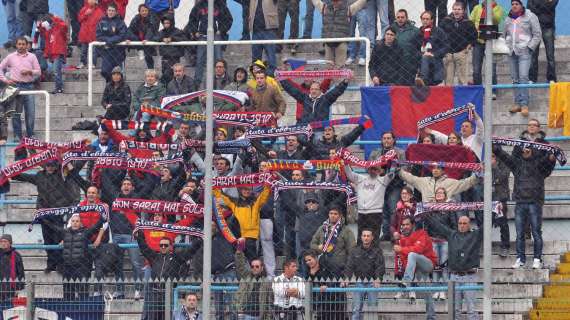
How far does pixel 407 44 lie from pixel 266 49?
300 cm

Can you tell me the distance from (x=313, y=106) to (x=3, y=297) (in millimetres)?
5538

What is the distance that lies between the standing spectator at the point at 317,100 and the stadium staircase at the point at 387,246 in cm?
217

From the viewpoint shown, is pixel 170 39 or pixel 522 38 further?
pixel 170 39

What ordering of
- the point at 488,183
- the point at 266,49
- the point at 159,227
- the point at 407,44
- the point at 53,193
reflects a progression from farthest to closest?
1. the point at 266,49
2. the point at 407,44
3. the point at 53,193
4. the point at 159,227
5. the point at 488,183

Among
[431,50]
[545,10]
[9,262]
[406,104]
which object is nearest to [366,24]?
[431,50]

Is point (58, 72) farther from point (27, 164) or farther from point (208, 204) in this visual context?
point (208, 204)

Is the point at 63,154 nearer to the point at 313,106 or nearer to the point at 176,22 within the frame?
the point at 313,106

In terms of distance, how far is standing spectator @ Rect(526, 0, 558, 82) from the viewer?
2811 cm

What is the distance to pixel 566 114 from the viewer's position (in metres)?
26.7

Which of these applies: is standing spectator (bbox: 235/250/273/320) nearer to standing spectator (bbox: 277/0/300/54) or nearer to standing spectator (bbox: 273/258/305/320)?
standing spectator (bbox: 273/258/305/320)

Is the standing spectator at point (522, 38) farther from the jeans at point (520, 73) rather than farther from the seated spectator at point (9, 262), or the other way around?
the seated spectator at point (9, 262)

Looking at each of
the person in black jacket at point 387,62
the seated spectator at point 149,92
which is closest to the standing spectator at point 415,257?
the person in black jacket at point 387,62

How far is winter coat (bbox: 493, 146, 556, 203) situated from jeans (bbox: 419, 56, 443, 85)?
3.52 m

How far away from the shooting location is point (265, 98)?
26.8 meters
